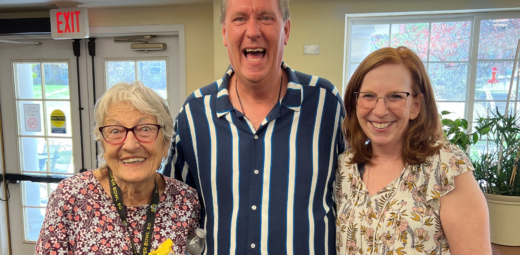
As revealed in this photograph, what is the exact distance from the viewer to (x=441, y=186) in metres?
1.07

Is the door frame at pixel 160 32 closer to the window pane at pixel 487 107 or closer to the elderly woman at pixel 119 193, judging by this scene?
the elderly woman at pixel 119 193

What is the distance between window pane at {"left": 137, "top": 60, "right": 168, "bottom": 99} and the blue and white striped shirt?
2438 millimetres

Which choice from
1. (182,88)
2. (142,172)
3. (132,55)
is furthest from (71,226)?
(132,55)

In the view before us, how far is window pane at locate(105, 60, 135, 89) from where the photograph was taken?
12.1 feet

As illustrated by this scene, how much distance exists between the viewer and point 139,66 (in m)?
3.69

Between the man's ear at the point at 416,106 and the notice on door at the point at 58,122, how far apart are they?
12.3 ft

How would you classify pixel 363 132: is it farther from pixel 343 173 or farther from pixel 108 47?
pixel 108 47

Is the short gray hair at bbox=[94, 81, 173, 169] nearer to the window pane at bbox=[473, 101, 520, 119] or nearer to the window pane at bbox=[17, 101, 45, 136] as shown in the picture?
the window pane at bbox=[473, 101, 520, 119]

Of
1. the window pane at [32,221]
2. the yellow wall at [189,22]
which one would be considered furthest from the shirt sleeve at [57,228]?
the window pane at [32,221]

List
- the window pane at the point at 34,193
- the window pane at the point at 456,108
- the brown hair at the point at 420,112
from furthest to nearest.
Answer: the window pane at the point at 34,193, the window pane at the point at 456,108, the brown hair at the point at 420,112

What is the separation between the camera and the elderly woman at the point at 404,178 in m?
1.05

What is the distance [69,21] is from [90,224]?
3.00 meters

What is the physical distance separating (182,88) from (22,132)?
198cm

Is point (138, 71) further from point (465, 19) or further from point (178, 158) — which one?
point (465, 19)
